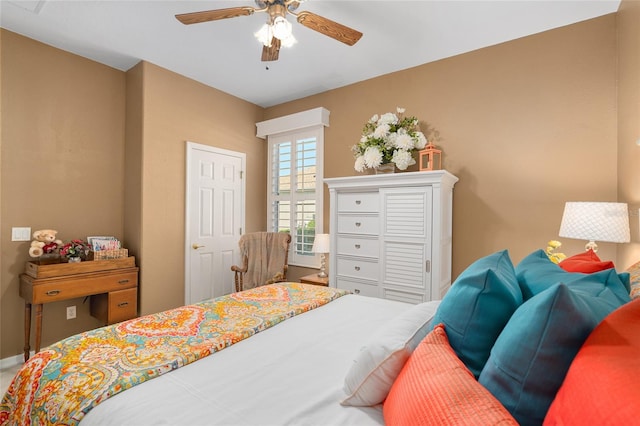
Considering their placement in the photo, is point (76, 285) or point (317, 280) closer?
point (76, 285)

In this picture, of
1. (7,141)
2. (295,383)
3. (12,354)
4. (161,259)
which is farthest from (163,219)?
(295,383)

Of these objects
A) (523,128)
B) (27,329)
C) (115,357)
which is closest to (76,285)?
(27,329)

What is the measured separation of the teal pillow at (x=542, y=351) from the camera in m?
0.60

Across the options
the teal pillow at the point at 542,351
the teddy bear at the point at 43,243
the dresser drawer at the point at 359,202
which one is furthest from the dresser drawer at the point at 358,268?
the teddy bear at the point at 43,243

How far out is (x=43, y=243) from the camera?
2717mm

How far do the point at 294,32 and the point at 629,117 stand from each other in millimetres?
2552

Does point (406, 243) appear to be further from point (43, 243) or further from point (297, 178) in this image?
point (43, 243)

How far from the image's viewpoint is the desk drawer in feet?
8.32

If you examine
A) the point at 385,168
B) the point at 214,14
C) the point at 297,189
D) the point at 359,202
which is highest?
the point at 214,14

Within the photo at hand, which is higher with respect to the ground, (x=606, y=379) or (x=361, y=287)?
(x=606, y=379)

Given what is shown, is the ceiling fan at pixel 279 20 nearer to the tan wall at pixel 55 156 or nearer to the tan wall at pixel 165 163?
the tan wall at pixel 165 163

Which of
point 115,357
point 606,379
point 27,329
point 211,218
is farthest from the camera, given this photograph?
point 211,218

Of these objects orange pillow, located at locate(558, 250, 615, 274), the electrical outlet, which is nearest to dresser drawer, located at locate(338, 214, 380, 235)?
orange pillow, located at locate(558, 250, 615, 274)

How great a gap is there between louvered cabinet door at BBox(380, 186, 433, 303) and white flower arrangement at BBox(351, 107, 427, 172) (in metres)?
0.33
